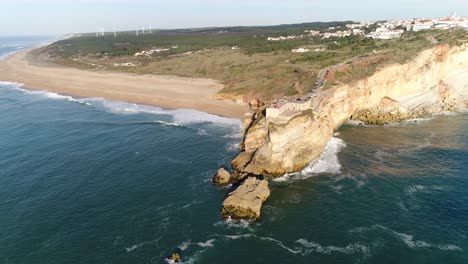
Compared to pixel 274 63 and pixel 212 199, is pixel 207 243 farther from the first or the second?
pixel 274 63

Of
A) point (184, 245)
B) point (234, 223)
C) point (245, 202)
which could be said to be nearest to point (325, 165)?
point (245, 202)

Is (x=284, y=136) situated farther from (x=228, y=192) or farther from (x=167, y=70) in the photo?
(x=167, y=70)

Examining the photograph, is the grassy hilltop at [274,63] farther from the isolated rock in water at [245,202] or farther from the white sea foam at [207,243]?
the white sea foam at [207,243]

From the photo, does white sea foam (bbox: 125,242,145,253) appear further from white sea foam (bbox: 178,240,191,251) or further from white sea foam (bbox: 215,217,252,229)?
white sea foam (bbox: 215,217,252,229)

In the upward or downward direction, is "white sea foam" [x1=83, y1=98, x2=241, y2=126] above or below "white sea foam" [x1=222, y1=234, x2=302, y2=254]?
above

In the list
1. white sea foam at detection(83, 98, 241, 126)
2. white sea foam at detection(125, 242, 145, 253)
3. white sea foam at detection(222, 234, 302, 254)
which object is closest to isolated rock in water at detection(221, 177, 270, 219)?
white sea foam at detection(222, 234, 302, 254)

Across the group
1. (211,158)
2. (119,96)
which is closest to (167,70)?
(119,96)
